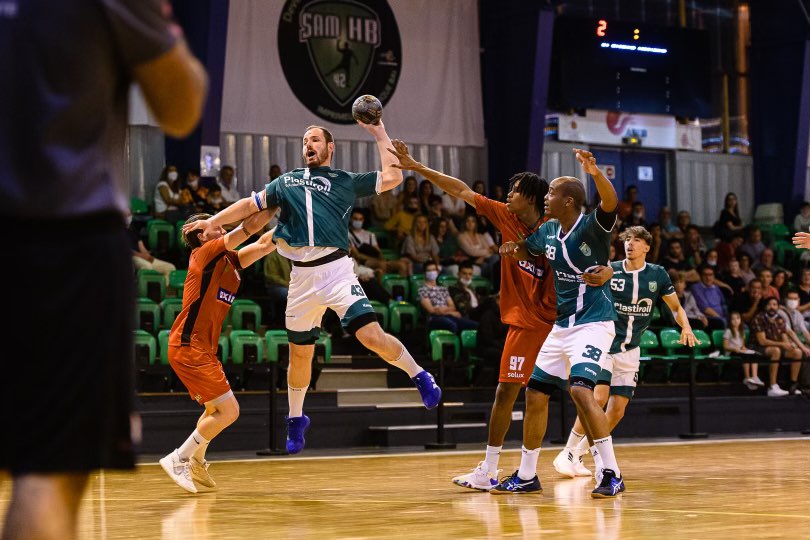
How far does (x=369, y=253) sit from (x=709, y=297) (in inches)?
211

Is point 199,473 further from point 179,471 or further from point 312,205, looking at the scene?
point 312,205

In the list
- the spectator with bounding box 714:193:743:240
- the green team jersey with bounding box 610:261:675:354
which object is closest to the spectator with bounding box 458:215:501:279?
the spectator with bounding box 714:193:743:240

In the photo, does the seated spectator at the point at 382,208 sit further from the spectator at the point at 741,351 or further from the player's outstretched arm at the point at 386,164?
the player's outstretched arm at the point at 386,164

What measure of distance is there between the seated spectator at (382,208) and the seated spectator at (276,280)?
3.22 metres

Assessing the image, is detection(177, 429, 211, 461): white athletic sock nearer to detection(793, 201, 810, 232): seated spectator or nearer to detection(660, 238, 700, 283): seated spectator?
detection(660, 238, 700, 283): seated spectator

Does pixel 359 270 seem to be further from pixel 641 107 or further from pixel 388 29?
pixel 641 107

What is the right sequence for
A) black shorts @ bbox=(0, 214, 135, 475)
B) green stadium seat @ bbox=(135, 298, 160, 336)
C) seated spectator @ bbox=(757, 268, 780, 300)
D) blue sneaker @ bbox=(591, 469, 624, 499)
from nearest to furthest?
1. black shorts @ bbox=(0, 214, 135, 475)
2. blue sneaker @ bbox=(591, 469, 624, 499)
3. green stadium seat @ bbox=(135, 298, 160, 336)
4. seated spectator @ bbox=(757, 268, 780, 300)

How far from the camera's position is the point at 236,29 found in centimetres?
1842

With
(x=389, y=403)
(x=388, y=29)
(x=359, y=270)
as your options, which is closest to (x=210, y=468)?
(x=389, y=403)

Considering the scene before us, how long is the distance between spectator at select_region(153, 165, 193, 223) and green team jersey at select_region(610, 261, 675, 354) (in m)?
7.73

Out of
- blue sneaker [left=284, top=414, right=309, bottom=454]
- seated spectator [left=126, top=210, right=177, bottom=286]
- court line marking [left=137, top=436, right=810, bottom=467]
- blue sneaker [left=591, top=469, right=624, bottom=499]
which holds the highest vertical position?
seated spectator [left=126, top=210, right=177, bottom=286]

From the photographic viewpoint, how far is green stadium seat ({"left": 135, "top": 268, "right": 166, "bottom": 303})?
13.6 m

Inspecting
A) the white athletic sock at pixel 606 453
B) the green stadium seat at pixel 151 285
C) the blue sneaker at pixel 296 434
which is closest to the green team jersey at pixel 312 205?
the blue sneaker at pixel 296 434

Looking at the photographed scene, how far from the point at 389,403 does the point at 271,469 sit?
14.2 ft
